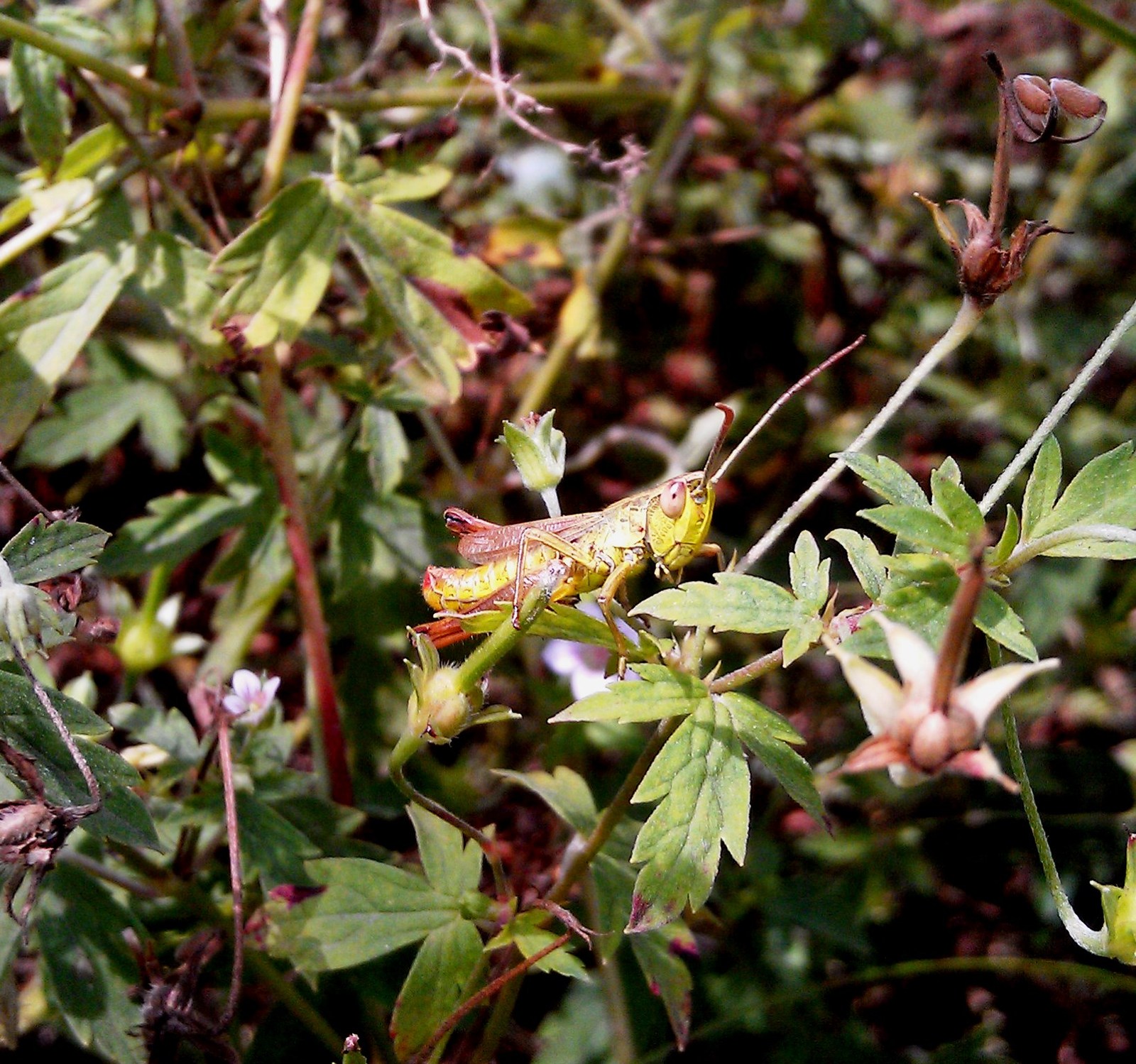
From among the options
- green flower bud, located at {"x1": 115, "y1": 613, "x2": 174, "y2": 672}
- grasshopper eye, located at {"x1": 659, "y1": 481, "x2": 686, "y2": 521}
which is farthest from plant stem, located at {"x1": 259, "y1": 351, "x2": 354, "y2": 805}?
grasshopper eye, located at {"x1": 659, "y1": 481, "x2": 686, "y2": 521}

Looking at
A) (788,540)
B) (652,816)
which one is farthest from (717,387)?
(652,816)

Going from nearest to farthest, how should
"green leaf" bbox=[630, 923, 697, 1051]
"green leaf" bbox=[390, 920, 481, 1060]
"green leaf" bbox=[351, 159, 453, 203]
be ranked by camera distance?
"green leaf" bbox=[390, 920, 481, 1060] < "green leaf" bbox=[630, 923, 697, 1051] < "green leaf" bbox=[351, 159, 453, 203]

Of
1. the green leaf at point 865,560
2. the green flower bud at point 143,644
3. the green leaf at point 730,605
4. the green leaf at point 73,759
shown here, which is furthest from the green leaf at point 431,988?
the green flower bud at point 143,644

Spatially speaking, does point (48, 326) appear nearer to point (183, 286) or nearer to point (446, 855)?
point (183, 286)

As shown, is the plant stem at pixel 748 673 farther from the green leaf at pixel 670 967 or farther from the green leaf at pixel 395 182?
the green leaf at pixel 395 182

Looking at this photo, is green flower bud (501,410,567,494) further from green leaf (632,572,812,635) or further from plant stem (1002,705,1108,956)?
plant stem (1002,705,1108,956)

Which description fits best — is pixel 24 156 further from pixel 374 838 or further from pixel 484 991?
pixel 484 991

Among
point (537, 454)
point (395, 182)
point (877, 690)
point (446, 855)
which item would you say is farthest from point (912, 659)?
point (395, 182)
